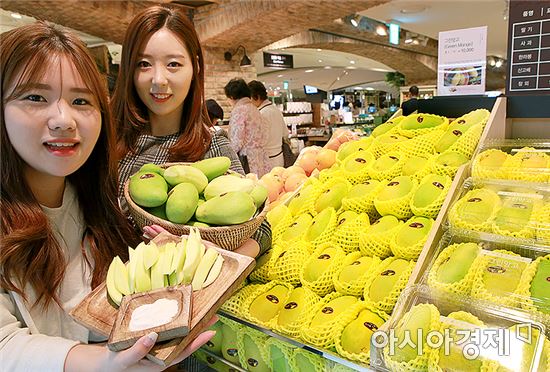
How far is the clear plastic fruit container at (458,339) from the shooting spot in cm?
85

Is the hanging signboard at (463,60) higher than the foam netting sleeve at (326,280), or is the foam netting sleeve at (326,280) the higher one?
the hanging signboard at (463,60)

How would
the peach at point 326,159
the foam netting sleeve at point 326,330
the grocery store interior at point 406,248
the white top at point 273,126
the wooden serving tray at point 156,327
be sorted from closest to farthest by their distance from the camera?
the wooden serving tray at point 156,327
the grocery store interior at point 406,248
the foam netting sleeve at point 326,330
the peach at point 326,159
the white top at point 273,126

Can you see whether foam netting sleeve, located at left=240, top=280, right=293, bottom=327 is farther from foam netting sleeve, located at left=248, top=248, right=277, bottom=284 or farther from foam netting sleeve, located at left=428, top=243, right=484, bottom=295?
foam netting sleeve, located at left=428, top=243, right=484, bottom=295

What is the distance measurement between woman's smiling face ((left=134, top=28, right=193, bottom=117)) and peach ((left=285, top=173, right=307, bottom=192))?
2.82ft

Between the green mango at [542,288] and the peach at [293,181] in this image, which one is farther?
the peach at [293,181]

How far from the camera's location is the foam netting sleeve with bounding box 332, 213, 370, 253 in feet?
4.41

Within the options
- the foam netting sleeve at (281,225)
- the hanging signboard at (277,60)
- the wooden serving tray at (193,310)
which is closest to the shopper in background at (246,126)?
the foam netting sleeve at (281,225)

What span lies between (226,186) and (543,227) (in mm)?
842

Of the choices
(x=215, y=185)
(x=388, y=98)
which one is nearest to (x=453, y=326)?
(x=215, y=185)

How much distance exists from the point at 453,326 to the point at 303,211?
30.3 inches

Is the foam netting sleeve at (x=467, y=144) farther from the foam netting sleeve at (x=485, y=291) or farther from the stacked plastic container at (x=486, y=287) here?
the foam netting sleeve at (x=485, y=291)

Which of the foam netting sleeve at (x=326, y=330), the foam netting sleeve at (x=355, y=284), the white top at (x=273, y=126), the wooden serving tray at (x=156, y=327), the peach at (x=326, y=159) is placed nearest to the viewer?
the wooden serving tray at (x=156, y=327)

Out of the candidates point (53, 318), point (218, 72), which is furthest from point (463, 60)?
point (218, 72)

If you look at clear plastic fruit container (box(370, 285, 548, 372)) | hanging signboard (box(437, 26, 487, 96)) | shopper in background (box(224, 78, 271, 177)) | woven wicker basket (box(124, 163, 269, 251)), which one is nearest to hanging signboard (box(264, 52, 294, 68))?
shopper in background (box(224, 78, 271, 177))
